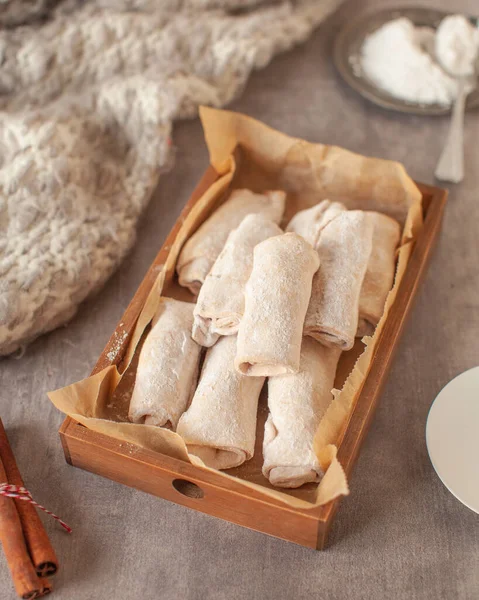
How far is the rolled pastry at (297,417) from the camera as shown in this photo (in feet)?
2.84

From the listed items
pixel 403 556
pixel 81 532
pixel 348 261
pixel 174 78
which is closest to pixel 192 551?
pixel 81 532

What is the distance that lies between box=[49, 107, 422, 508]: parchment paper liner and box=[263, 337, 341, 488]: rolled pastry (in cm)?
2

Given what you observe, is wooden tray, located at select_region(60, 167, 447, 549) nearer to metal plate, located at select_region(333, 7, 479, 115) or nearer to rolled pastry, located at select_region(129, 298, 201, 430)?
rolled pastry, located at select_region(129, 298, 201, 430)

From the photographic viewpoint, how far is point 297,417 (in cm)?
89

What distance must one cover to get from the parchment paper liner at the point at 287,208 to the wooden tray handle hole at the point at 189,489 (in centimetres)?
4

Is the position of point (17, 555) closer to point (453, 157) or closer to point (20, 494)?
point (20, 494)

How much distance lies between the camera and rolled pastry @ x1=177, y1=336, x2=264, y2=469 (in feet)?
2.89

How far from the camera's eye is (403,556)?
0.89 m

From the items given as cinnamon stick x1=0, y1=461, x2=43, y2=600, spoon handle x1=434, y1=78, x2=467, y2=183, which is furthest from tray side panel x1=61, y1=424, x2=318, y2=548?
spoon handle x1=434, y1=78, x2=467, y2=183

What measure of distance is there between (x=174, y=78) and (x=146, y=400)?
2.27 ft

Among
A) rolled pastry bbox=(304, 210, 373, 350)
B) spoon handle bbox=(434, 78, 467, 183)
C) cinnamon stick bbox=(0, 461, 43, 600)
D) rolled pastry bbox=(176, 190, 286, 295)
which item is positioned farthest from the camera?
spoon handle bbox=(434, 78, 467, 183)

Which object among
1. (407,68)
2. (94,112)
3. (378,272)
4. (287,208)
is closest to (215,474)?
(378,272)

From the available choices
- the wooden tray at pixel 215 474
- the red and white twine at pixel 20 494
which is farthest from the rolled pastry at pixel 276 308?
the red and white twine at pixel 20 494

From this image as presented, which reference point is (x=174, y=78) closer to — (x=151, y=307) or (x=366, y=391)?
(x=151, y=307)
